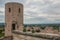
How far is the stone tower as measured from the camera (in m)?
16.0

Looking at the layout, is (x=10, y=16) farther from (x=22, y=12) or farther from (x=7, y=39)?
(x=7, y=39)

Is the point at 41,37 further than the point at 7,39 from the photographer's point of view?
No

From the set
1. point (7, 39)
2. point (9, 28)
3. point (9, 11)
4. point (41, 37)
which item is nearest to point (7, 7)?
point (9, 11)

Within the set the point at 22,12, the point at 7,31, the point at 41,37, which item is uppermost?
the point at 22,12

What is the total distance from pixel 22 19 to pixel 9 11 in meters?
2.01

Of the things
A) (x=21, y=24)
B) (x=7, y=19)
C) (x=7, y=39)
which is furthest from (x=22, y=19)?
(x=7, y=39)

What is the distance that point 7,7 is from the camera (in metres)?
16.5

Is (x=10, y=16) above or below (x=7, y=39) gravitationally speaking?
above

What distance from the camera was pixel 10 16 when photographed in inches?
631

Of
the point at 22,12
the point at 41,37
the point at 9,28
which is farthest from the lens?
the point at 22,12

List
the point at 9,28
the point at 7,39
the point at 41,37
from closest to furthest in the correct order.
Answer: the point at 41,37, the point at 7,39, the point at 9,28

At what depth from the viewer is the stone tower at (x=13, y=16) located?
52.5 feet

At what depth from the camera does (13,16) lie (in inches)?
628

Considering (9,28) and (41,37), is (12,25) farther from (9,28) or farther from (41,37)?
(41,37)
